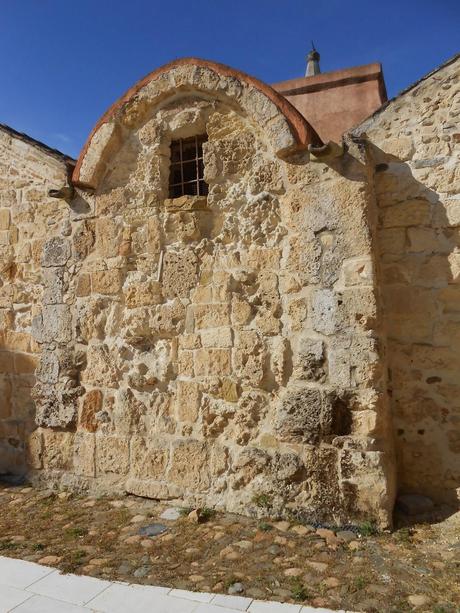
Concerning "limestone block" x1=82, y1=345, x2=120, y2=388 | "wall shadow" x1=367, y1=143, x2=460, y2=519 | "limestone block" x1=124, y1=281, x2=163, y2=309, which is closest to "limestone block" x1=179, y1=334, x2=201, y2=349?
"limestone block" x1=124, y1=281, x2=163, y2=309

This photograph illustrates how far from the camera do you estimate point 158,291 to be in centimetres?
436

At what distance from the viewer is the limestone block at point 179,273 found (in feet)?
13.9

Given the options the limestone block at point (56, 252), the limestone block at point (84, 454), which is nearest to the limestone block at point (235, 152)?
the limestone block at point (56, 252)

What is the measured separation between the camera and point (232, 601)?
8.57 ft

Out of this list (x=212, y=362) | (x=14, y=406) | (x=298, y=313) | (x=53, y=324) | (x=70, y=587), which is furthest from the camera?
(x=14, y=406)

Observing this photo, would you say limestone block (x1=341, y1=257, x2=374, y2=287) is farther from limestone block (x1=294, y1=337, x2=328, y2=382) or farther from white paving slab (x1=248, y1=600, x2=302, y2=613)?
white paving slab (x1=248, y1=600, x2=302, y2=613)

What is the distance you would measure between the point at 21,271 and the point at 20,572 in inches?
118

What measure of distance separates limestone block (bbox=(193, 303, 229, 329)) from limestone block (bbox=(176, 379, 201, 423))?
0.51 meters

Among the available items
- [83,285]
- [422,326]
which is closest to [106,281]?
[83,285]

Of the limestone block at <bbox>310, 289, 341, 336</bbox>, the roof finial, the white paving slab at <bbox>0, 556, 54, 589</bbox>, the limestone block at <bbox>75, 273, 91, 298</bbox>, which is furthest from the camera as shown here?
the roof finial

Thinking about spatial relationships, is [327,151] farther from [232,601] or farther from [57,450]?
[57,450]

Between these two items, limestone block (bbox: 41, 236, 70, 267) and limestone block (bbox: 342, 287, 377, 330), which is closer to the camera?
limestone block (bbox: 342, 287, 377, 330)

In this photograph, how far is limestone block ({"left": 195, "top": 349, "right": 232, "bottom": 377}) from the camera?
4020 mm

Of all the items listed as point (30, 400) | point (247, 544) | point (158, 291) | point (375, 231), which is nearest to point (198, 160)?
point (158, 291)
